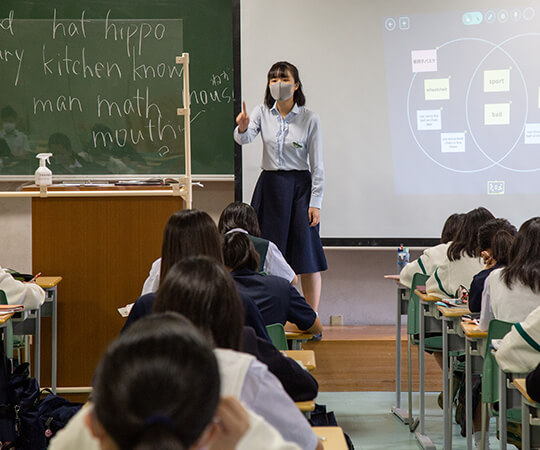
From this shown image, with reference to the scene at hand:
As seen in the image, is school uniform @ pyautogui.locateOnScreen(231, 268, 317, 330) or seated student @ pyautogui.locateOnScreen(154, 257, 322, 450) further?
school uniform @ pyautogui.locateOnScreen(231, 268, 317, 330)

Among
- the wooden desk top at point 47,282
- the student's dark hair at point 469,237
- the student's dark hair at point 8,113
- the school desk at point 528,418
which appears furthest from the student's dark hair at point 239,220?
the student's dark hair at point 8,113

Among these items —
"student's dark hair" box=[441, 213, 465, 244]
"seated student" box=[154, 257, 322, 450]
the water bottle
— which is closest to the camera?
"seated student" box=[154, 257, 322, 450]

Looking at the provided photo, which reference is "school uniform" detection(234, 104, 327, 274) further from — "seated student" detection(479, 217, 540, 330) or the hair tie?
the hair tie

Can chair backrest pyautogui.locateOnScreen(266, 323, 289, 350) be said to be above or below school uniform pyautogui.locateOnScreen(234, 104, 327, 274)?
below

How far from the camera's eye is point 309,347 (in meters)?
5.50

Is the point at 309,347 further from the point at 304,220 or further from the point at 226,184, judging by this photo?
the point at 226,184

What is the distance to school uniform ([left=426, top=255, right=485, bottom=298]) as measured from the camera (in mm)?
4273

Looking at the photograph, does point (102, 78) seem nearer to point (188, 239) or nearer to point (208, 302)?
point (188, 239)

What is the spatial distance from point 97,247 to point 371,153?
2.34 metres

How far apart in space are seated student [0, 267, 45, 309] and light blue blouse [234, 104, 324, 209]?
182cm

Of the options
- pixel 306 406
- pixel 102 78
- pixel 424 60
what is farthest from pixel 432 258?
pixel 102 78

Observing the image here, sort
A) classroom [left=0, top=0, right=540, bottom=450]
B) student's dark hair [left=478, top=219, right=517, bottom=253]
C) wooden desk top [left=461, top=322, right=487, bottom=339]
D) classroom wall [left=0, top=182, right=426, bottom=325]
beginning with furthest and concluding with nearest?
classroom wall [left=0, top=182, right=426, bottom=325] → classroom [left=0, top=0, right=540, bottom=450] → student's dark hair [left=478, top=219, right=517, bottom=253] → wooden desk top [left=461, top=322, right=487, bottom=339]

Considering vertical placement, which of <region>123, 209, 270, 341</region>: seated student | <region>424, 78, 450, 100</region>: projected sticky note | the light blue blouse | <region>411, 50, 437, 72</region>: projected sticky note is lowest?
<region>123, 209, 270, 341</region>: seated student

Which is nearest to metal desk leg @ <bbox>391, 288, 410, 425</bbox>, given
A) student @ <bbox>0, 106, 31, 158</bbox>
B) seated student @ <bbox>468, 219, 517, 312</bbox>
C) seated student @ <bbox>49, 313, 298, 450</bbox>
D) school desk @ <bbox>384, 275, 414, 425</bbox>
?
school desk @ <bbox>384, 275, 414, 425</bbox>
